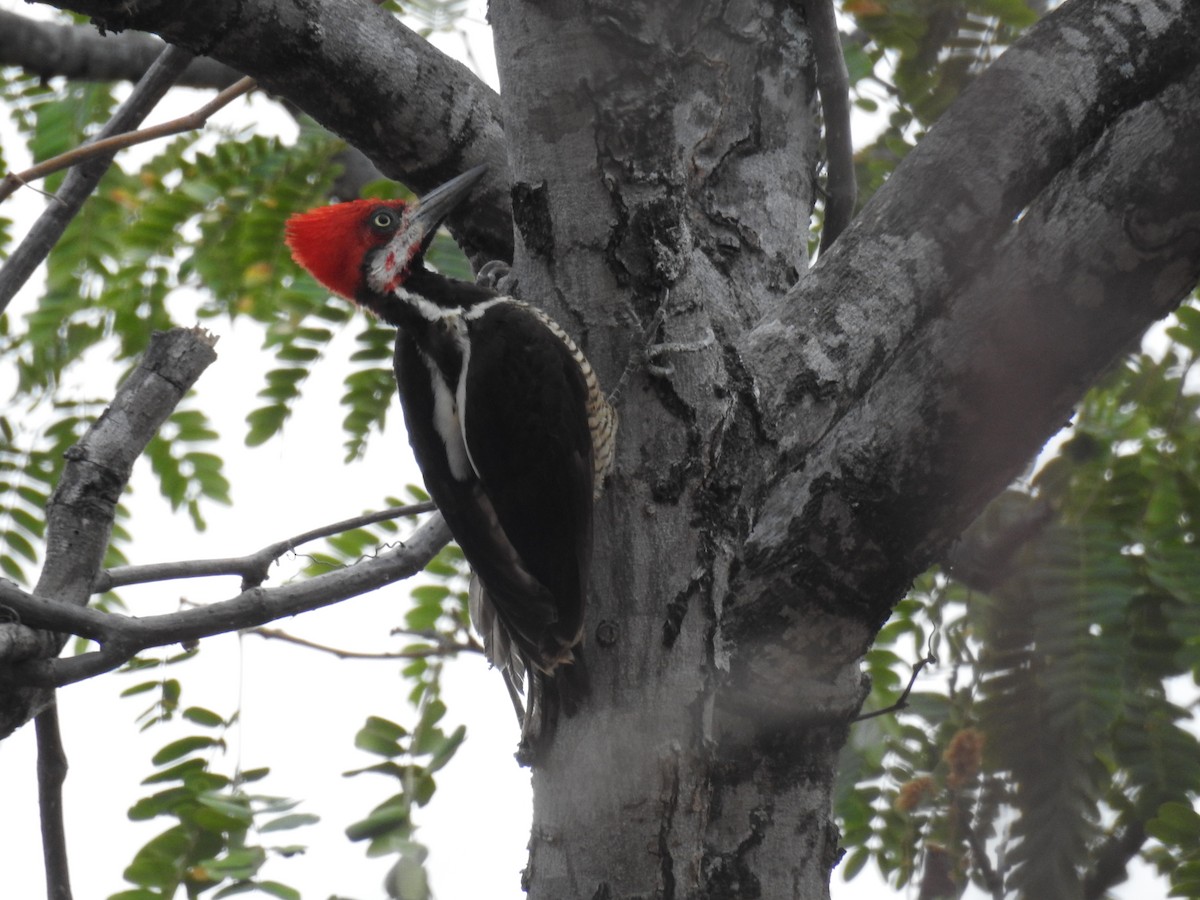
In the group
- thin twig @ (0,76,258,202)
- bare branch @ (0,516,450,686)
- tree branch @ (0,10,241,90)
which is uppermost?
tree branch @ (0,10,241,90)

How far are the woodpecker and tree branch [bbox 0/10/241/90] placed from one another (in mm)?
887

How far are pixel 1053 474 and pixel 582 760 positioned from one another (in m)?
0.95

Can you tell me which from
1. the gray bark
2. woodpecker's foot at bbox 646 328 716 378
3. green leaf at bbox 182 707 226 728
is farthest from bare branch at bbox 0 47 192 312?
woodpecker's foot at bbox 646 328 716 378

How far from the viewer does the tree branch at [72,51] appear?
3.41m

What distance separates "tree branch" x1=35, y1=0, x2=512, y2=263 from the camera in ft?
8.47

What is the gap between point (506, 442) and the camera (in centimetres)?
Answer: 302

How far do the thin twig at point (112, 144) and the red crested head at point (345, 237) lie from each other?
73cm

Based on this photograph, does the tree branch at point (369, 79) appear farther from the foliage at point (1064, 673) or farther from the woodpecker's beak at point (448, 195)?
the foliage at point (1064, 673)

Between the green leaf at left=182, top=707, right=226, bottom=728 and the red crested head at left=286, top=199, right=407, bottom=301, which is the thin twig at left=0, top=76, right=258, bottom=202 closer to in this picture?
the red crested head at left=286, top=199, right=407, bottom=301

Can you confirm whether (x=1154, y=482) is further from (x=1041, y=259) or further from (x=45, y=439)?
(x=45, y=439)

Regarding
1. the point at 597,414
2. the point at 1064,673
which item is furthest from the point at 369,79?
the point at 1064,673

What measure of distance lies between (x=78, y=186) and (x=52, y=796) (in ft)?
4.52

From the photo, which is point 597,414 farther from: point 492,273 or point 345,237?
point 345,237

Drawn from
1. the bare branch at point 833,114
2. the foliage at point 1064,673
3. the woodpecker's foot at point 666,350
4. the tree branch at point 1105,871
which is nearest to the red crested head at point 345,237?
the bare branch at point 833,114
